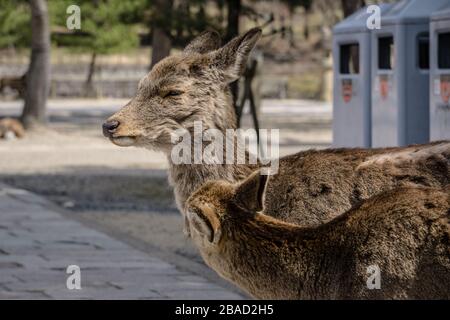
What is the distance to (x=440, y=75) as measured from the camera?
12.0 meters

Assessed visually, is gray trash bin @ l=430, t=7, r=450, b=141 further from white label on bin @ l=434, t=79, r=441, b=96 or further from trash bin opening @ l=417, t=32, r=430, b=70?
trash bin opening @ l=417, t=32, r=430, b=70

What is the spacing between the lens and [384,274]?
483cm

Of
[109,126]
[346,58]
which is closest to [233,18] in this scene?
[346,58]

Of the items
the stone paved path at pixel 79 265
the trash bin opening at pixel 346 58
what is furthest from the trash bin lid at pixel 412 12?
the stone paved path at pixel 79 265

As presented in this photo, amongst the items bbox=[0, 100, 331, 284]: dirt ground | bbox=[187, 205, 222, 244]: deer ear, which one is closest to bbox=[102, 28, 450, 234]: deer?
bbox=[187, 205, 222, 244]: deer ear

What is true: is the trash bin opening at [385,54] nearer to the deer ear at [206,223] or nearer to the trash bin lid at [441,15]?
the trash bin lid at [441,15]

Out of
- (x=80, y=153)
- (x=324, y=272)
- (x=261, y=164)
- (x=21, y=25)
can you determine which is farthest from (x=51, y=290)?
(x=21, y=25)

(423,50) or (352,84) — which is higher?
(423,50)

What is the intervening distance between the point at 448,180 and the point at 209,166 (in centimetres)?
129

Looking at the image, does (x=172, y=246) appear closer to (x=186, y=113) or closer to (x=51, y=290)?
(x=51, y=290)

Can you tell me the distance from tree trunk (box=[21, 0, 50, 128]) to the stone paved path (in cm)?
1516

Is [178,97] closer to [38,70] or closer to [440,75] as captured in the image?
[440,75]

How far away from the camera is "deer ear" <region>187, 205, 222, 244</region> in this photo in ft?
15.5

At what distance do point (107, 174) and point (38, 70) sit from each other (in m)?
10.0
